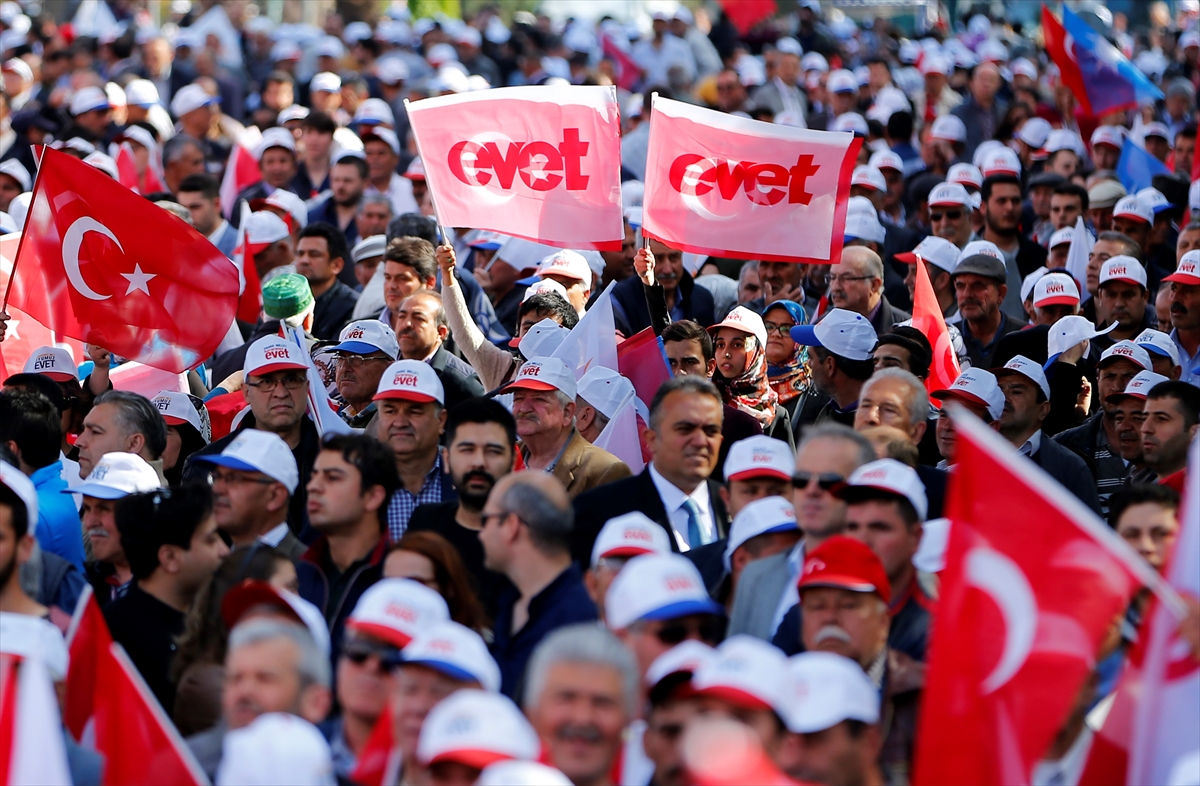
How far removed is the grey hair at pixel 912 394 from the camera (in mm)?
8031

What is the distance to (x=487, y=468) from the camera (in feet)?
23.9

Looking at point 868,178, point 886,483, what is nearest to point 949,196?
point 868,178

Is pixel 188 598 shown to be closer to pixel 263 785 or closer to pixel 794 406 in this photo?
pixel 263 785

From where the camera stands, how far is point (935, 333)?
10039 mm

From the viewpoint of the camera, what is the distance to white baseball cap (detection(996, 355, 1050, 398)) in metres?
9.00

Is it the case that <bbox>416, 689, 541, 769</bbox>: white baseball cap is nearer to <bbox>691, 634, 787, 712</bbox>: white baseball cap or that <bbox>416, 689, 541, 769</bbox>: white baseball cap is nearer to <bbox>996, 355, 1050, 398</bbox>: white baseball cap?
<bbox>691, 634, 787, 712</bbox>: white baseball cap

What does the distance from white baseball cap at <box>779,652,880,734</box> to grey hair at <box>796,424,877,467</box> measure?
1892 millimetres

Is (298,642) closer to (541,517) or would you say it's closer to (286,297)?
(541,517)

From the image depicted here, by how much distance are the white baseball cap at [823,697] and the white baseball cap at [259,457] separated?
300 cm

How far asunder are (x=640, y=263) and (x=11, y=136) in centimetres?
948

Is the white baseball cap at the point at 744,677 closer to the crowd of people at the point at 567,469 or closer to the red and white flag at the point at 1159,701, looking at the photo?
the crowd of people at the point at 567,469

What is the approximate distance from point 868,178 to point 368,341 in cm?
603

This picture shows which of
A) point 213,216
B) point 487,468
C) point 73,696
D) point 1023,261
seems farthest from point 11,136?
point 73,696

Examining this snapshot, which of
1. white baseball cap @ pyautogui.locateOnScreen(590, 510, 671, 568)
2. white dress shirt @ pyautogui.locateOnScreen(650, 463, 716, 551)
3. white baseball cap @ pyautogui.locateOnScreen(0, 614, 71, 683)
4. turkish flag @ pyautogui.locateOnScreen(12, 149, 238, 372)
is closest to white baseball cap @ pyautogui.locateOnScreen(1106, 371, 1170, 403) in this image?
white dress shirt @ pyautogui.locateOnScreen(650, 463, 716, 551)
